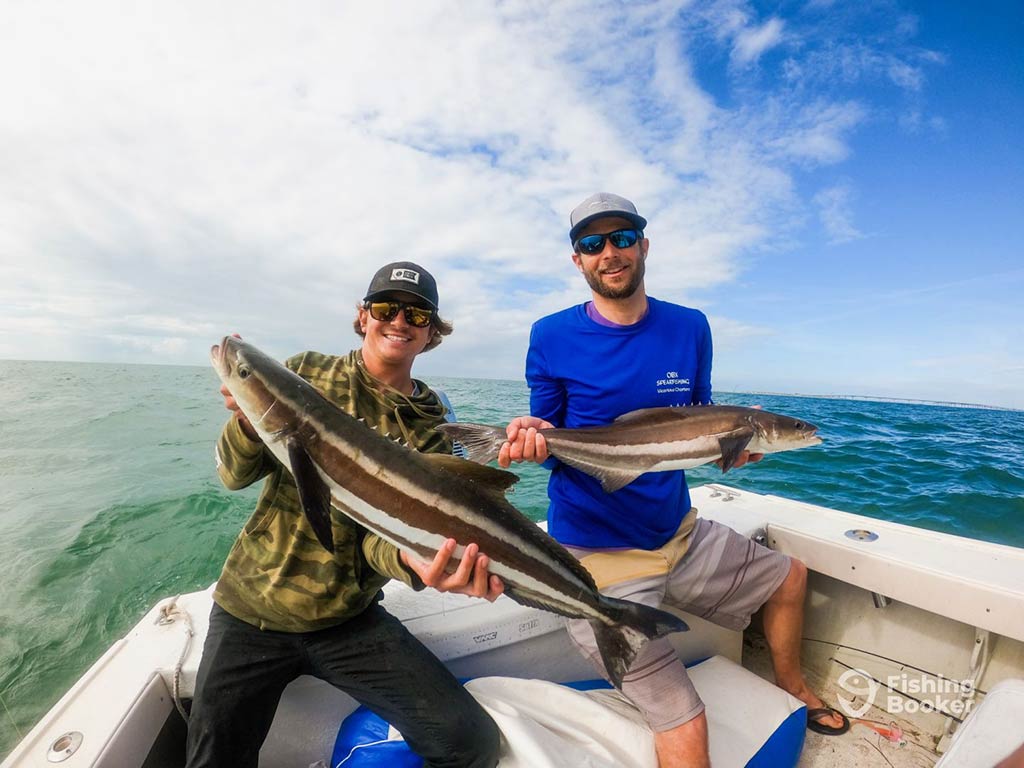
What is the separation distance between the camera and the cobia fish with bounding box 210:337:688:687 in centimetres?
219

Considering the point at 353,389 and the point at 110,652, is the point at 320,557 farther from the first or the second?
the point at 110,652

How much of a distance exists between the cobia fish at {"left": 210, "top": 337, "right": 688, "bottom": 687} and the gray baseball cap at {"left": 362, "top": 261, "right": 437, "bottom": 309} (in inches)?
35.4

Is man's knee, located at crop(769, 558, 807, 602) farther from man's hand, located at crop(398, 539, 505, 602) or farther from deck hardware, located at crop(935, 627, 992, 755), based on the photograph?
man's hand, located at crop(398, 539, 505, 602)

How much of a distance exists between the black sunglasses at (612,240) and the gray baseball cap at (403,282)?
1.17m

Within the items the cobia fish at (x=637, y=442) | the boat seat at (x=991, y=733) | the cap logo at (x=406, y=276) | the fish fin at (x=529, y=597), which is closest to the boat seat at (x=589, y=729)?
the fish fin at (x=529, y=597)

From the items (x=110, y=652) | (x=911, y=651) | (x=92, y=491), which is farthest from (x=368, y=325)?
(x=92, y=491)

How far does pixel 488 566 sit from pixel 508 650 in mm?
1585

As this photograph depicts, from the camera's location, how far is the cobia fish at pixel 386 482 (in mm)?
2191

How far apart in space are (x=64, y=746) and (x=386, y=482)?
187 centimetres

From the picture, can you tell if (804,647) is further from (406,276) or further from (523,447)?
(406,276)

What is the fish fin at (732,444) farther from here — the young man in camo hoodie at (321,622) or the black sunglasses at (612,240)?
the young man in camo hoodie at (321,622)

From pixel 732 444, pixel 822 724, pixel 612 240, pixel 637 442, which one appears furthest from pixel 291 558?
pixel 822 724

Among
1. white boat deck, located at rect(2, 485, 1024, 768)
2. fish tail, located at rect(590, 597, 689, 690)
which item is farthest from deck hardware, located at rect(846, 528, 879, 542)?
fish tail, located at rect(590, 597, 689, 690)

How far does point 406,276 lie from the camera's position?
307cm
